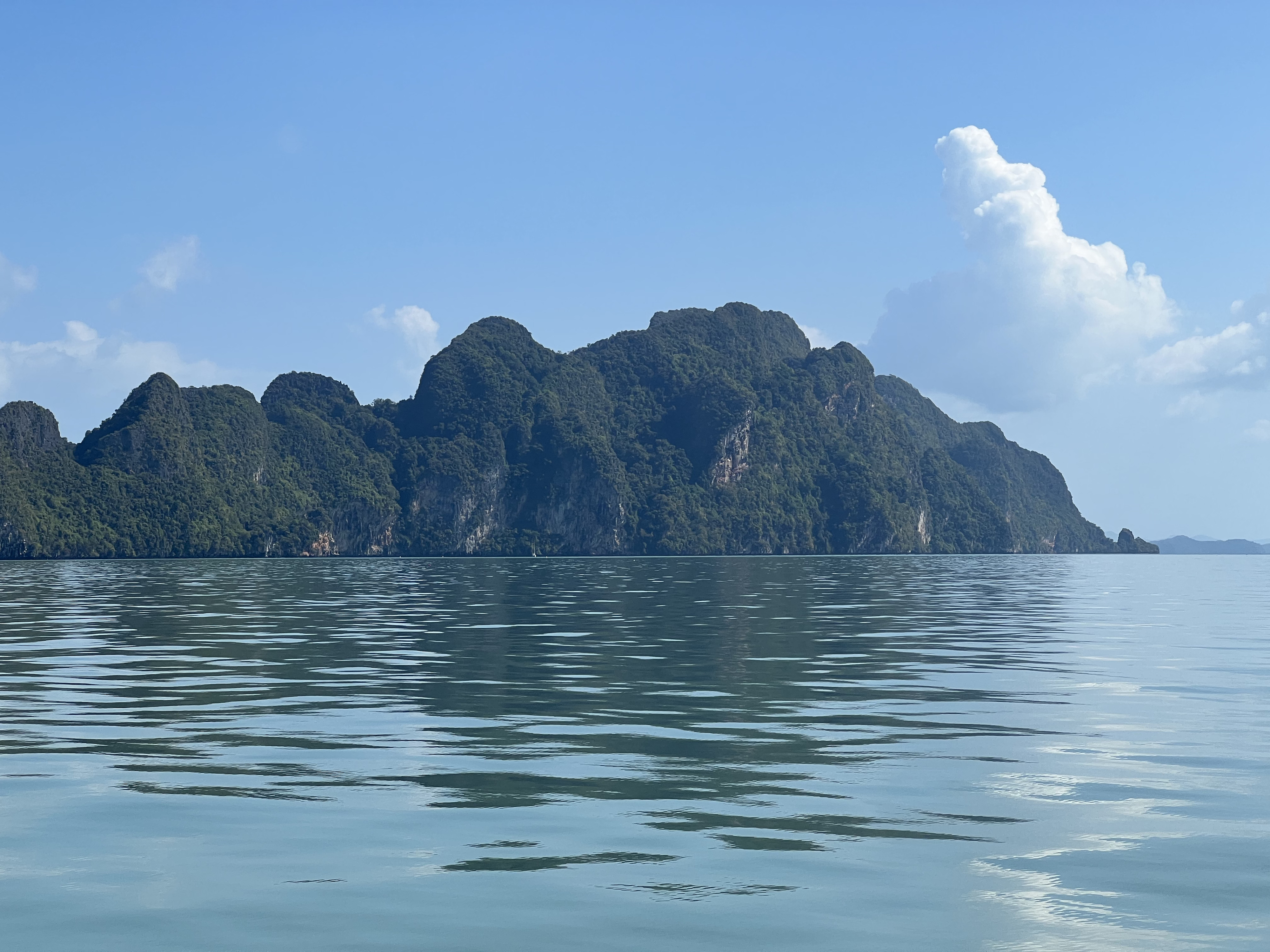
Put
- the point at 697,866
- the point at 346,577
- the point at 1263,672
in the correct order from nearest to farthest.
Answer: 1. the point at 697,866
2. the point at 1263,672
3. the point at 346,577

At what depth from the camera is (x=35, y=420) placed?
197000mm

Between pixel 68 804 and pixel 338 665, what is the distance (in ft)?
41.6

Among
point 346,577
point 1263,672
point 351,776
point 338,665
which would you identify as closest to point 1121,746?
point 351,776

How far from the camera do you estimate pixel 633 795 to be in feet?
37.1

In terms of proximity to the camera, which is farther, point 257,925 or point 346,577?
point 346,577

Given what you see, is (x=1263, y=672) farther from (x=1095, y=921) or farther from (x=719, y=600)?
(x=719, y=600)

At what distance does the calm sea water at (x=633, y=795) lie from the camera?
7656 millimetres

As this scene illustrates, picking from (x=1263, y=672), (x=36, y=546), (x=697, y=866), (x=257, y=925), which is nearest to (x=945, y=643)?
(x=1263, y=672)

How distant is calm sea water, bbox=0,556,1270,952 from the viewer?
25.1 feet

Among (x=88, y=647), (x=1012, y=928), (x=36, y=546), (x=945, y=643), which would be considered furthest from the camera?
(x=36, y=546)

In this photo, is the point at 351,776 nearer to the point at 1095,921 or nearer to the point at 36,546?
the point at 1095,921

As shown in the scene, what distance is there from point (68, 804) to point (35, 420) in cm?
20522

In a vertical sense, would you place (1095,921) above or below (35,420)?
below

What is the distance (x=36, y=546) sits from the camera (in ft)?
569
